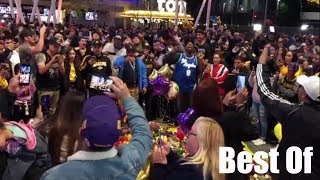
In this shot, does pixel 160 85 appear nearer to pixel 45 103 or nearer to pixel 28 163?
pixel 45 103

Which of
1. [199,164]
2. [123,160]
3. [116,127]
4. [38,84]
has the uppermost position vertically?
[116,127]

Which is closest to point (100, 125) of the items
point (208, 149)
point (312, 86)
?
point (208, 149)

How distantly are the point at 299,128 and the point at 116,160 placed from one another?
2006 mm

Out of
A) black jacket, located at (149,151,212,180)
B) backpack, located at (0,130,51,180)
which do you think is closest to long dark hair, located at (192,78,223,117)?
black jacket, located at (149,151,212,180)

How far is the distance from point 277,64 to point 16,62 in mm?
4932

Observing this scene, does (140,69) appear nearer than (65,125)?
No

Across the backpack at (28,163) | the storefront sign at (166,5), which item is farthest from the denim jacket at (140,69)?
the storefront sign at (166,5)

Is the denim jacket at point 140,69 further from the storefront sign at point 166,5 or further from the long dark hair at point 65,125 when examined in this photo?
the storefront sign at point 166,5

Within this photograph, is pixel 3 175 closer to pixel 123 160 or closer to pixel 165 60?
pixel 123 160

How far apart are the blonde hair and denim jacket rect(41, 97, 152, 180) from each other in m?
0.45

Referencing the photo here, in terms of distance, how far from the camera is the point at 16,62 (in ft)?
28.5

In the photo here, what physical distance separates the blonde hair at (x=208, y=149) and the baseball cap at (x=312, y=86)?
1.10 m

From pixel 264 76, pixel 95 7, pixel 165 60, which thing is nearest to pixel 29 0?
pixel 95 7

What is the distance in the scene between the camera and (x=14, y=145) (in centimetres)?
351
